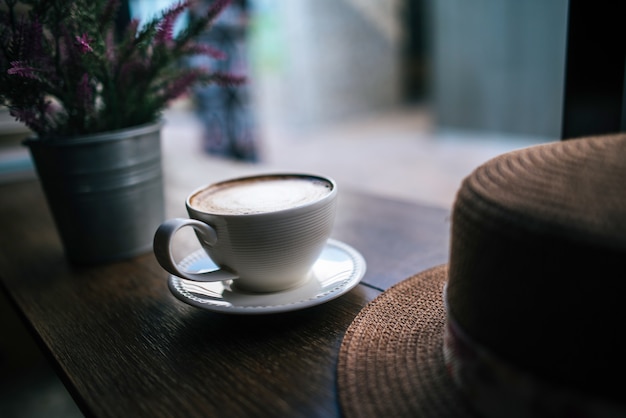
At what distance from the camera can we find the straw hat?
21 cm

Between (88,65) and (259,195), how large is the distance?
0.65 feet

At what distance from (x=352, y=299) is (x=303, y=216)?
0.09 meters

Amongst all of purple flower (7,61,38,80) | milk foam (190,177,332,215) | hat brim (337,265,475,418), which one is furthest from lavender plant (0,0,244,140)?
hat brim (337,265,475,418)

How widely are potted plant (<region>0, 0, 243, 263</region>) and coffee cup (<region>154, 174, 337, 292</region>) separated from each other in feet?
0.49

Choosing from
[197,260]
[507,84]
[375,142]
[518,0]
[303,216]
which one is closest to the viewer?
[303,216]

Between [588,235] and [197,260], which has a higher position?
[588,235]

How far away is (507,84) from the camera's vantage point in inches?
129

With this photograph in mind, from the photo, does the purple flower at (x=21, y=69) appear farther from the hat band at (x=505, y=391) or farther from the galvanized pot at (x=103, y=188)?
the hat band at (x=505, y=391)

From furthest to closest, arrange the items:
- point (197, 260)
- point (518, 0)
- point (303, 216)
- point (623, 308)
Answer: point (518, 0)
point (197, 260)
point (303, 216)
point (623, 308)

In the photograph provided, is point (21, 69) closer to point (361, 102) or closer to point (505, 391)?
point (505, 391)

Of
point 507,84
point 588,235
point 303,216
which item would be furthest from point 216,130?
point 588,235

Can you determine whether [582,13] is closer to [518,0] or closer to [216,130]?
[216,130]

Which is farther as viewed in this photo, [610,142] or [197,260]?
[197,260]

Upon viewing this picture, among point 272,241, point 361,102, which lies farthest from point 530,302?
point 361,102
